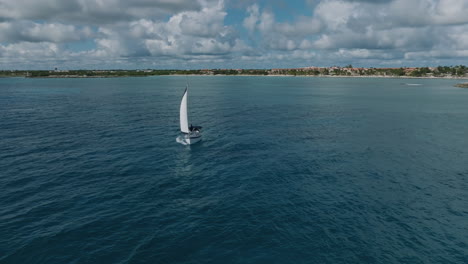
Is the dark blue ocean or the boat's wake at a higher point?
the boat's wake

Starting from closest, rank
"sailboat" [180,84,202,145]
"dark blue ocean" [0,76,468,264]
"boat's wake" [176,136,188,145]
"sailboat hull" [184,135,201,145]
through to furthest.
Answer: "dark blue ocean" [0,76,468,264]
"sailboat hull" [184,135,201,145]
"sailboat" [180,84,202,145]
"boat's wake" [176,136,188,145]

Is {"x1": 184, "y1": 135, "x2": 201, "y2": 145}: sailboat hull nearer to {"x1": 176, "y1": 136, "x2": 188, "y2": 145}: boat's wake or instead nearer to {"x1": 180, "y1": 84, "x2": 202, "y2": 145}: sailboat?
{"x1": 180, "y1": 84, "x2": 202, "y2": 145}: sailboat

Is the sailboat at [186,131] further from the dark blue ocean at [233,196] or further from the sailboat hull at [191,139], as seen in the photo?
the dark blue ocean at [233,196]

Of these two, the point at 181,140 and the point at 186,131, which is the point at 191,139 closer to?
the point at 186,131

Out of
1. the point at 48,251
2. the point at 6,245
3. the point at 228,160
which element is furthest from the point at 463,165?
the point at 6,245

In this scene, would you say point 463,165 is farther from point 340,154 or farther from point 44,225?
point 44,225

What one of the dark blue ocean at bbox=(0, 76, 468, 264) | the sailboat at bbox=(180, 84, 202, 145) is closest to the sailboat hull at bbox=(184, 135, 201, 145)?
the sailboat at bbox=(180, 84, 202, 145)

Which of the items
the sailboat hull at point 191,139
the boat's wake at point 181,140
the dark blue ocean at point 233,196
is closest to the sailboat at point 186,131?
the sailboat hull at point 191,139

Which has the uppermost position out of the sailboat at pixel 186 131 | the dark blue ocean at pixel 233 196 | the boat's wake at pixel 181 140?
the sailboat at pixel 186 131
